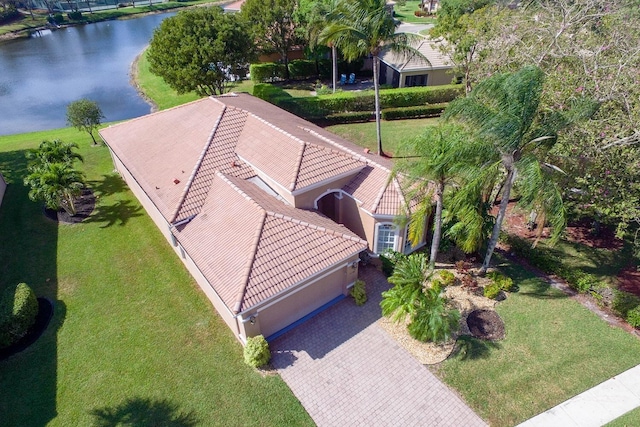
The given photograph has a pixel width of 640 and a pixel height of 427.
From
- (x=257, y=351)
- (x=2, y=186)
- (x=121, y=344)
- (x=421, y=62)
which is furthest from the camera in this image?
(x=421, y=62)

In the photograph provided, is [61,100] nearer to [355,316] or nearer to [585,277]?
[355,316]

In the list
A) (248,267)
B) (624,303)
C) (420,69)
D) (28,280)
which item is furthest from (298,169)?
(420,69)

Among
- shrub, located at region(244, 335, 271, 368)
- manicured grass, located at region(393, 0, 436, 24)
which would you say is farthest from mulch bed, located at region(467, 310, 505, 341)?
manicured grass, located at region(393, 0, 436, 24)

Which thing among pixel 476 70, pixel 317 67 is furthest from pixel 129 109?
pixel 476 70

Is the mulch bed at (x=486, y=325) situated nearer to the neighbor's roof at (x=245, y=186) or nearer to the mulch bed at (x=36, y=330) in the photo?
the neighbor's roof at (x=245, y=186)

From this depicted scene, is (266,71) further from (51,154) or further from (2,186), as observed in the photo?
(2,186)

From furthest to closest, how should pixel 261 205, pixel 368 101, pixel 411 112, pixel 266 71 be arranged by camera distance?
pixel 266 71
pixel 411 112
pixel 368 101
pixel 261 205

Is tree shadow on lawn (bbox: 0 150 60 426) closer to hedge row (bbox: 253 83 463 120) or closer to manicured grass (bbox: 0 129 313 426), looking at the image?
manicured grass (bbox: 0 129 313 426)
